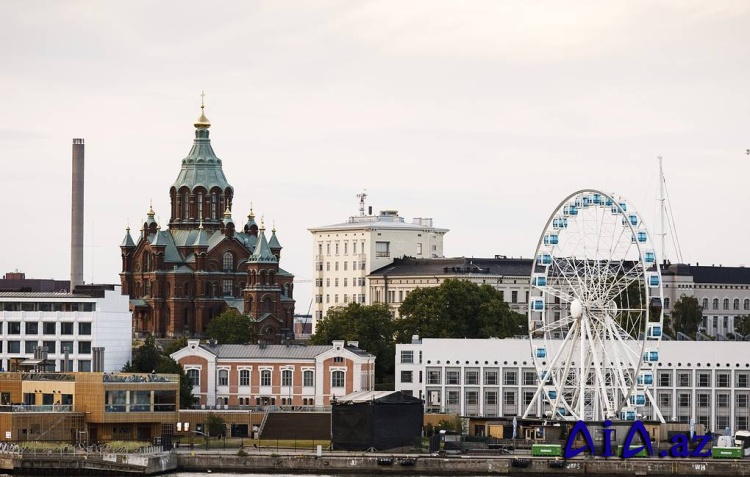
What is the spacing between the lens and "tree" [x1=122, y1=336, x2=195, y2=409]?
14500 cm

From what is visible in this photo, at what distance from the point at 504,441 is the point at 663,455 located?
11.8m

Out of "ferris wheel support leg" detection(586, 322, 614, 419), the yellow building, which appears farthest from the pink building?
the yellow building

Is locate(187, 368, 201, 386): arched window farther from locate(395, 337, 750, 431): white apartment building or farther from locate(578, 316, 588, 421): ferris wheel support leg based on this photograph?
locate(578, 316, 588, 421): ferris wheel support leg

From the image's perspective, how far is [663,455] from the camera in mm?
118062

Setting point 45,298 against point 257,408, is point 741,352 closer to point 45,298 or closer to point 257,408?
point 257,408

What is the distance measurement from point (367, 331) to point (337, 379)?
17821 mm

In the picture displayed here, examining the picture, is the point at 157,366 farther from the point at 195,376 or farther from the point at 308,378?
the point at 308,378

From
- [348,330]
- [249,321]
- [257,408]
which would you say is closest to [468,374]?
[257,408]

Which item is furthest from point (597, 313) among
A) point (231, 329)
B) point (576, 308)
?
point (231, 329)

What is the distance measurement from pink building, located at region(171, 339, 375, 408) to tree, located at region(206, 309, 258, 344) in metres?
35.2

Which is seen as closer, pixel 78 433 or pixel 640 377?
pixel 78 433

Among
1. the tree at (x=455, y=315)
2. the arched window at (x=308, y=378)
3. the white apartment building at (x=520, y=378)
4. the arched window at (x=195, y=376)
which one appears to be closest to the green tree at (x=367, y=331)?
the tree at (x=455, y=315)

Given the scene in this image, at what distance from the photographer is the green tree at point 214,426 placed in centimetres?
13188

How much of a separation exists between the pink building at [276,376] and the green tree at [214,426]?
19.1 meters
